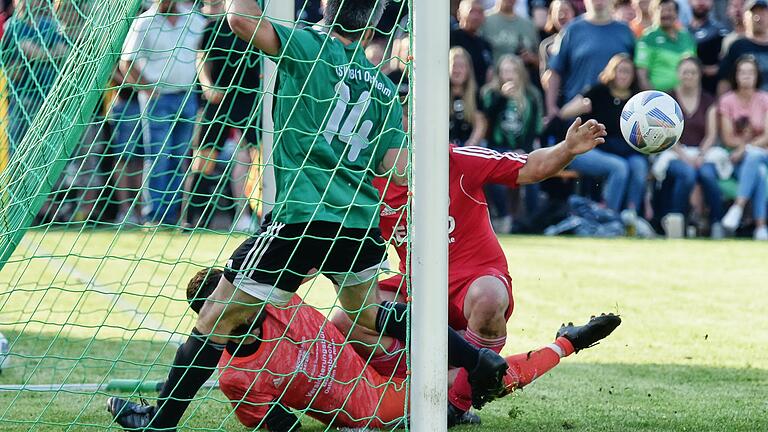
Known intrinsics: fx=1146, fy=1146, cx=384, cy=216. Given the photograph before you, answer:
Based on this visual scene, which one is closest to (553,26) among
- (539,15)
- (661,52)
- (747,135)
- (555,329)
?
(539,15)

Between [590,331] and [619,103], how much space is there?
25.4 ft

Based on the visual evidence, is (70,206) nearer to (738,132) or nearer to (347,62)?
(738,132)

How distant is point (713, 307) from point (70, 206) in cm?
718

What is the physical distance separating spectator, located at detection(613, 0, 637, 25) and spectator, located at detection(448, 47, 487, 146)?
2.23 metres

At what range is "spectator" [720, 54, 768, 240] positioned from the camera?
1280 centimetres

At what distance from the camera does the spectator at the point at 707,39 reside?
13.2 metres

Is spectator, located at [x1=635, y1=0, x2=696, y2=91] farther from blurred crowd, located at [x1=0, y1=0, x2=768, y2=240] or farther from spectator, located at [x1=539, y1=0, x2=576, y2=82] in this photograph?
spectator, located at [x1=539, y1=0, x2=576, y2=82]

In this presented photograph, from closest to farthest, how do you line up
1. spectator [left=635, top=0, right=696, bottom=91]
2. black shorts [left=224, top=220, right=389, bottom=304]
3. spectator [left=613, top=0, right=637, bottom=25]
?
black shorts [left=224, top=220, right=389, bottom=304] → spectator [left=635, top=0, right=696, bottom=91] → spectator [left=613, top=0, right=637, bottom=25]

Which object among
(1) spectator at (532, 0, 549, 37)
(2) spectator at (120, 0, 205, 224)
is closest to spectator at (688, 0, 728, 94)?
(1) spectator at (532, 0, 549, 37)

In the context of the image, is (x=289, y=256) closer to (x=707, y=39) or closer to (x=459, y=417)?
(x=459, y=417)

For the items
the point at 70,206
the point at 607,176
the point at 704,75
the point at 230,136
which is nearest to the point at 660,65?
the point at 704,75

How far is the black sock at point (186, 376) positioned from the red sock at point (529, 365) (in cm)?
119

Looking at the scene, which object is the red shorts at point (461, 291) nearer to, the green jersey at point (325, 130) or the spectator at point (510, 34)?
the green jersey at point (325, 130)

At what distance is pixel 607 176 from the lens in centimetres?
1254
